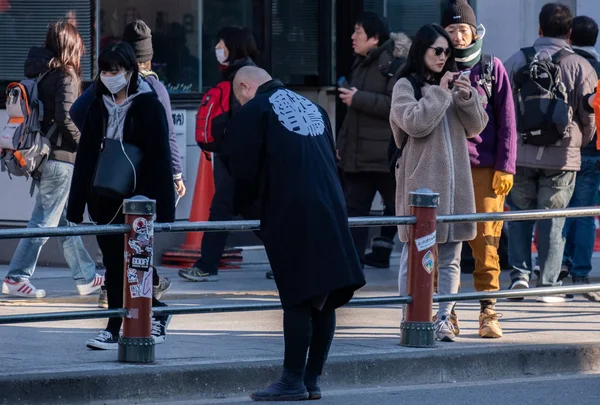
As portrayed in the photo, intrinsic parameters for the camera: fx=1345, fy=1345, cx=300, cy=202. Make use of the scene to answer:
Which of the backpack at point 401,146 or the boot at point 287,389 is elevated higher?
the backpack at point 401,146

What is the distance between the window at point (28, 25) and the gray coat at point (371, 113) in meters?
2.17

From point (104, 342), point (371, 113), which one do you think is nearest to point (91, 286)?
point (104, 342)

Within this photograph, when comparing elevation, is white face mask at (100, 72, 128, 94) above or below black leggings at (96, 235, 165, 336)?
above

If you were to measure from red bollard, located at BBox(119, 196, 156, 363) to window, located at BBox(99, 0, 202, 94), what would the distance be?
14.3ft

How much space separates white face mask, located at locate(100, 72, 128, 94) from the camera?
753 centimetres

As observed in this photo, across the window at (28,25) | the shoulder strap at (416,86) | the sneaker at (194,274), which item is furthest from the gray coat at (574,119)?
the window at (28,25)

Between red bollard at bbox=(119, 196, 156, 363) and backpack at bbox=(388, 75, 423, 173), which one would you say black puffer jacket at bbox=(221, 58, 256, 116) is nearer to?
backpack at bbox=(388, 75, 423, 173)

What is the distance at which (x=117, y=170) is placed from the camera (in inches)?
289

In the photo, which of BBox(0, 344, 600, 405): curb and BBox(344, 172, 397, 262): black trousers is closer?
BBox(0, 344, 600, 405): curb

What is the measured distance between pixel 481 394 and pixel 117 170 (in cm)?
231

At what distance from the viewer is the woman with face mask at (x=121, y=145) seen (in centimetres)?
750

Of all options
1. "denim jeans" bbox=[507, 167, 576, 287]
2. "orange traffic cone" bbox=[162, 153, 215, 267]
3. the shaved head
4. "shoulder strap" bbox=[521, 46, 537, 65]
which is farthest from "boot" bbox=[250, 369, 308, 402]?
"orange traffic cone" bbox=[162, 153, 215, 267]

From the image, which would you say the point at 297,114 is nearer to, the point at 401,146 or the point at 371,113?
the point at 401,146

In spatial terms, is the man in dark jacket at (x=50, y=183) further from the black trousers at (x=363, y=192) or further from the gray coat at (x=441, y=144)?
the gray coat at (x=441, y=144)
